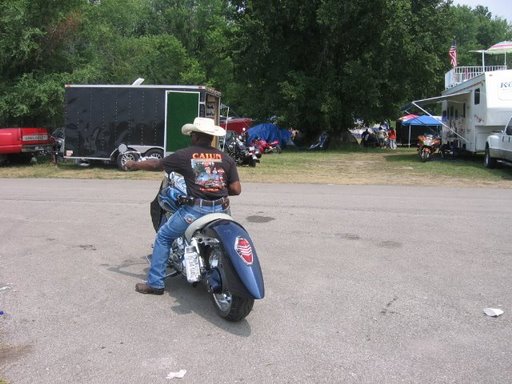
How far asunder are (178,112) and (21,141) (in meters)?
5.57

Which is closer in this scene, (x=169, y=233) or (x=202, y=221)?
(x=202, y=221)

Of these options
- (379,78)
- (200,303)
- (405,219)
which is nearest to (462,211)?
(405,219)

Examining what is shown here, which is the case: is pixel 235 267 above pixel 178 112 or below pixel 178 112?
below

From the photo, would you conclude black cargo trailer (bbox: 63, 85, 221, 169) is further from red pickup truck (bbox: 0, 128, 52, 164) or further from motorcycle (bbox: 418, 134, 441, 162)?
motorcycle (bbox: 418, 134, 441, 162)

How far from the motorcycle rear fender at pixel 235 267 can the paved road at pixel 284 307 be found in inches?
14.4

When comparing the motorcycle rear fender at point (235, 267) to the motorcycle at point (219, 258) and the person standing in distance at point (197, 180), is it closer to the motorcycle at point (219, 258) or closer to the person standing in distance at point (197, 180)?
the motorcycle at point (219, 258)

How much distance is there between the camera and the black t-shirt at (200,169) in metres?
5.18

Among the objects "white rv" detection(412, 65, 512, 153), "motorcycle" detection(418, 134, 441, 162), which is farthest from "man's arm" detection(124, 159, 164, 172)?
"motorcycle" detection(418, 134, 441, 162)

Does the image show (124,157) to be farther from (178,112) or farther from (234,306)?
(234,306)

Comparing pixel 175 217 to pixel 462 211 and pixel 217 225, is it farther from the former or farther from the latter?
pixel 462 211

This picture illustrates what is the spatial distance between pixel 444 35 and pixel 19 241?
1208 inches

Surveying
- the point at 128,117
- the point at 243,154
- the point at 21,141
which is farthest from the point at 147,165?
the point at 21,141

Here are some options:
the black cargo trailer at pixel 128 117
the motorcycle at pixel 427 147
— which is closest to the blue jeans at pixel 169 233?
the black cargo trailer at pixel 128 117

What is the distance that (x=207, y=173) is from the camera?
17.1 ft
